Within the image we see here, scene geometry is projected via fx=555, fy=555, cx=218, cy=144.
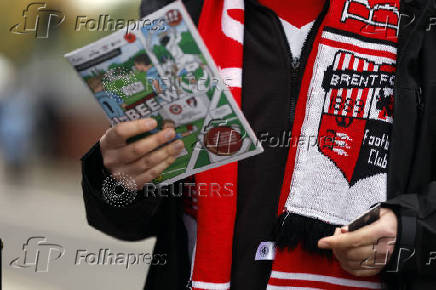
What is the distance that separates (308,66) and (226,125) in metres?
0.35

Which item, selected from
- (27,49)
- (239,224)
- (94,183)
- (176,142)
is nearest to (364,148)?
(239,224)

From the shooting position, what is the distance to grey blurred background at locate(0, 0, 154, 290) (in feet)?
22.7

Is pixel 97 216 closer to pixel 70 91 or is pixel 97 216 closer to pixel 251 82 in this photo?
pixel 251 82

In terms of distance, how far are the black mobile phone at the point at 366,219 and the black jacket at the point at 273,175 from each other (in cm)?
4

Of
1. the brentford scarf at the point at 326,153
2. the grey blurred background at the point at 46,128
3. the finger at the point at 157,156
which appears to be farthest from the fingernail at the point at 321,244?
the grey blurred background at the point at 46,128

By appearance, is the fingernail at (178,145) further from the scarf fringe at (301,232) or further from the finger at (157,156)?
the scarf fringe at (301,232)

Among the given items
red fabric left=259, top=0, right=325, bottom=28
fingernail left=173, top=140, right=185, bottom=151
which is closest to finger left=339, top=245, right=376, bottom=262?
fingernail left=173, top=140, right=185, bottom=151

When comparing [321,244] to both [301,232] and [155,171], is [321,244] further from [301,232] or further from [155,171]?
[155,171]

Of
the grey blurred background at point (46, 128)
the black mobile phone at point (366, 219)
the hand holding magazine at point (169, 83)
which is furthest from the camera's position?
the grey blurred background at point (46, 128)

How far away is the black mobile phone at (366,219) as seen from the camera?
1.33 m

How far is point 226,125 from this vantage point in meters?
1.31

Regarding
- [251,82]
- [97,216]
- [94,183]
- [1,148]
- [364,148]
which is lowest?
[1,148]

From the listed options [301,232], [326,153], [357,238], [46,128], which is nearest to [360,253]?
[357,238]

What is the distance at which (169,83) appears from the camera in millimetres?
1273
